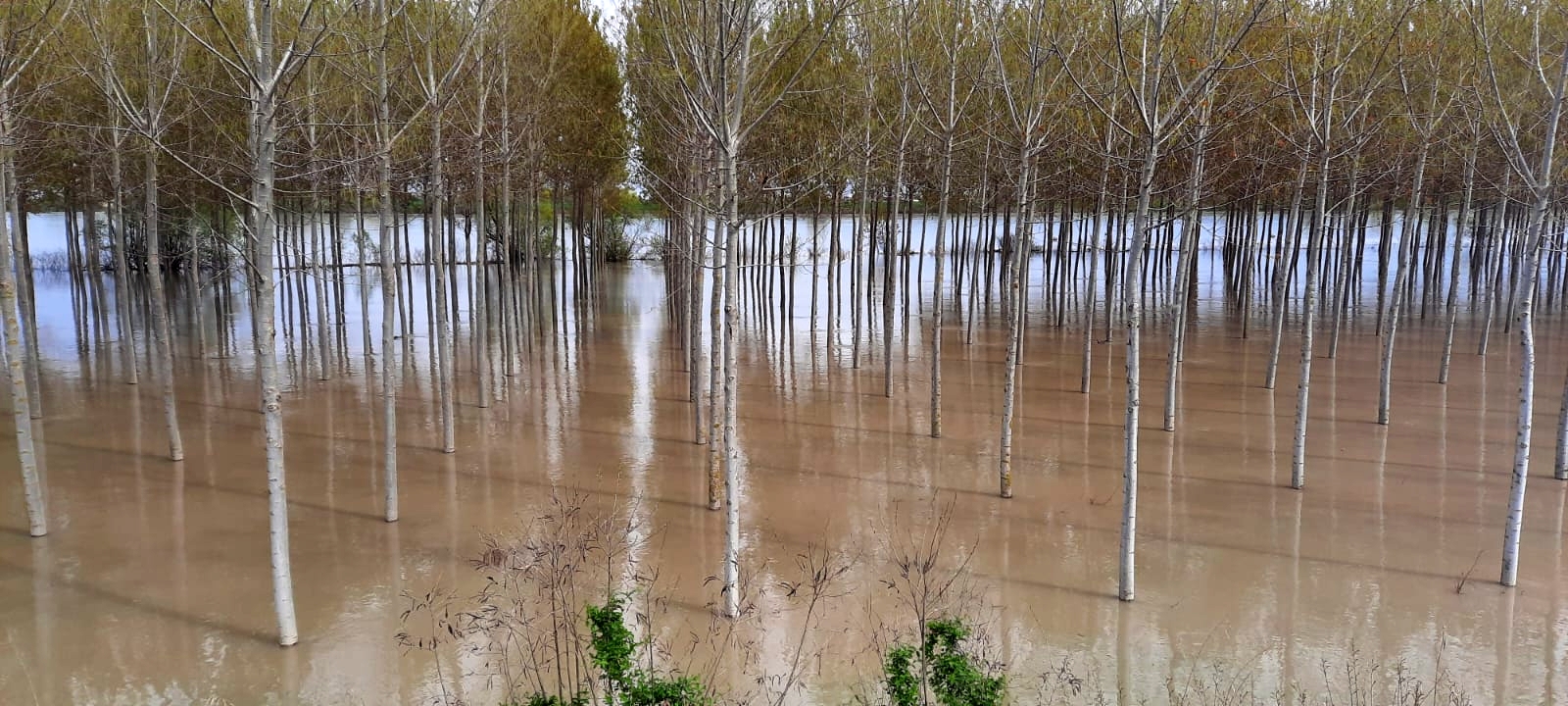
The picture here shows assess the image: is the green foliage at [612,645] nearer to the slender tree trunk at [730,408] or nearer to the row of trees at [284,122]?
the slender tree trunk at [730,408]

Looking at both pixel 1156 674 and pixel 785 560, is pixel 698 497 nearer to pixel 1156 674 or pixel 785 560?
pixel 785 560

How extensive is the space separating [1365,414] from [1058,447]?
5.29 m

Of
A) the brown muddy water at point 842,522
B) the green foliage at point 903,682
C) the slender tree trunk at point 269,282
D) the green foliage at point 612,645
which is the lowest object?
the brown muddy water at point 842,522

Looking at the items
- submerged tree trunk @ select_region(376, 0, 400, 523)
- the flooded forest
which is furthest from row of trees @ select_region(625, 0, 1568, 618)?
submerged tree trunk @ select_region(376, 0, 400, 523)

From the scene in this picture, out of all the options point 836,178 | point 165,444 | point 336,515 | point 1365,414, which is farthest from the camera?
point 836,178

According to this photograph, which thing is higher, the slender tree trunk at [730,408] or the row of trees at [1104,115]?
the row of trees at [1104,115]

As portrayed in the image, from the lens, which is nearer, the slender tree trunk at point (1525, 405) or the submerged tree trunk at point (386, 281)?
the slender tree trunk at point (1525, 405)

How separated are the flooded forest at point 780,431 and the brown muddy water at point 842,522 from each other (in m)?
0.07

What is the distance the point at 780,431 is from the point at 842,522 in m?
4.11

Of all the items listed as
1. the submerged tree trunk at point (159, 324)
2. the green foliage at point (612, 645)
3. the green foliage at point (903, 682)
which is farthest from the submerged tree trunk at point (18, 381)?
the green foliage at point (903, 682)

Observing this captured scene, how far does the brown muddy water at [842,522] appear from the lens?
7.48 meters

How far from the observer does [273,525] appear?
7496 mm

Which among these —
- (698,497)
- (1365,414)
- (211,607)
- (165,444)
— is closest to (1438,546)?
(1365,414)

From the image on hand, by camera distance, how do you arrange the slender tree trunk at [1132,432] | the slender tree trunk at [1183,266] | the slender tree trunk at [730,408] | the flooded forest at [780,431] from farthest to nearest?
the slender tree trunk at [1183,266], the slender tree trunk at [1132,432], the slender tree trunk at [730,408], the flooded forest at [780,431]
